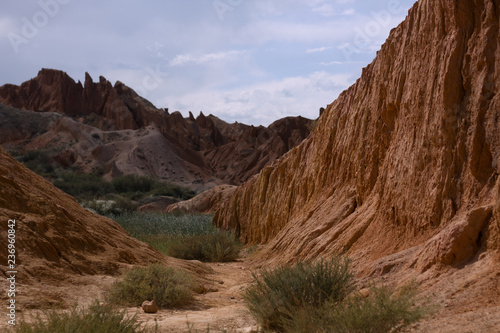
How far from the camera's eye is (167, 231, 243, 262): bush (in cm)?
1526

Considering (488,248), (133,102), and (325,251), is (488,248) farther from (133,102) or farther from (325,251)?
(133,102)

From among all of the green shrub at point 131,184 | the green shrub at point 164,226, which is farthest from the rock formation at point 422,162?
the green shrub at point 131,184

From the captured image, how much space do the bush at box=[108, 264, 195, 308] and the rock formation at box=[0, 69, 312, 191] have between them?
40686 millimetres

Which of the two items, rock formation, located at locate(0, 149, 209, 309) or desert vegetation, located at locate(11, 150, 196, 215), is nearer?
rock formation, located at locate(0, 149, 209, 309)

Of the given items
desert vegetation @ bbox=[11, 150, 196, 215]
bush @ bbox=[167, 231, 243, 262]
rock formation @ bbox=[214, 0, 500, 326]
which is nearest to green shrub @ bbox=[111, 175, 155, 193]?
desert vegetation @ bbox=[11, 150, 196, 215]

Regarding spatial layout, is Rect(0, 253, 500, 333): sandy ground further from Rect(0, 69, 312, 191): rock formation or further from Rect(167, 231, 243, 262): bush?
Rect(0, 69, 312, 191): rock formation

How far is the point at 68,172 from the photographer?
52875 millimetres

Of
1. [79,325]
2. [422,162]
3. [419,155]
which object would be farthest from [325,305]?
[419,155]

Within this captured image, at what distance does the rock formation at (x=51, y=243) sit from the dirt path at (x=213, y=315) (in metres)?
1.33

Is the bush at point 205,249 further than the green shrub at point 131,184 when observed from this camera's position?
No

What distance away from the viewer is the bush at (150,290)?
7.47 m

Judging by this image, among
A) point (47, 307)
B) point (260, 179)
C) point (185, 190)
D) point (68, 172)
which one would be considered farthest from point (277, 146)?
point (47, 307)

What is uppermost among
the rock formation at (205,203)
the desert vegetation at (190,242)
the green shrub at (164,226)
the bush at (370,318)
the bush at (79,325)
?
the rock formation at (205,203)

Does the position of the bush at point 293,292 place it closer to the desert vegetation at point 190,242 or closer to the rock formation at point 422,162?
the rock formation at point 422,162
